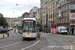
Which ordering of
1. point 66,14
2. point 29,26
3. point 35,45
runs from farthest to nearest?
point 66,14
point 29,26
point 35,45

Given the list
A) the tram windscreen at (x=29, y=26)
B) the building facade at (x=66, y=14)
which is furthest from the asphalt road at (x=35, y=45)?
the building facade at (x=66, y=14)

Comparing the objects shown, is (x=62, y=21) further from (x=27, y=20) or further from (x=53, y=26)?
(x=27, y=20)

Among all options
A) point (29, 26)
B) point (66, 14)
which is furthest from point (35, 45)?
point (66, 14)

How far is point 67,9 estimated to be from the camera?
1797 inches

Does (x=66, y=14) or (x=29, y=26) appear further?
(x=66, y=14)

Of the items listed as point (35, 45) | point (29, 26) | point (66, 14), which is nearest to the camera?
point (35, 45)

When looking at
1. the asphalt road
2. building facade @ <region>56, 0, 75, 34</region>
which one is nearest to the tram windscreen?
the asphalt road

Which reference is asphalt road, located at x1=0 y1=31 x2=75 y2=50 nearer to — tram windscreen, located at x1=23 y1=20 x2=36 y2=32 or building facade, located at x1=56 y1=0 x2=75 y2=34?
tram windscreen, located at x1=23 y1=20 x2=36 y2=32

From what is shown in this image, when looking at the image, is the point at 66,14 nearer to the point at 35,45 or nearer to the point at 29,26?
the point at 29,26

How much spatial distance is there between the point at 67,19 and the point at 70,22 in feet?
7.25

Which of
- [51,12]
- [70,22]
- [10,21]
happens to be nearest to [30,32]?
[70,22]

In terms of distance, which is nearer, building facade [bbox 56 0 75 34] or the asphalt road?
the asphalt road

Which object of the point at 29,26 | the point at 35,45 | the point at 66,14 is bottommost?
the point at 35,45

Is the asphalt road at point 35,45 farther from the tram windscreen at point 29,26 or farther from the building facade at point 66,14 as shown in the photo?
the building facade at point 66,14
